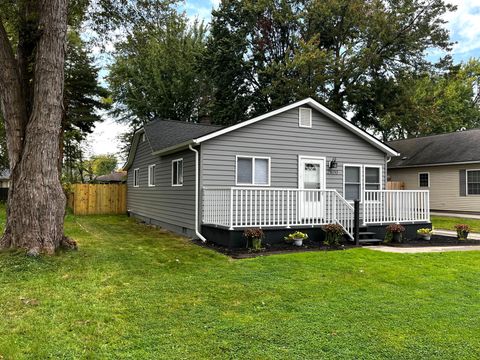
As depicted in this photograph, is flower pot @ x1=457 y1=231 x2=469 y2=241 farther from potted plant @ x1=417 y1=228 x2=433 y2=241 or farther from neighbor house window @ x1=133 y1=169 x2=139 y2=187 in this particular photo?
neighbor house window @ x1=133 y1=169 x2=139 y2=187

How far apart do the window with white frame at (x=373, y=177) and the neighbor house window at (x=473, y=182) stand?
8216 mm

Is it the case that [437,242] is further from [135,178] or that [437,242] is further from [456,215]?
[135,178]

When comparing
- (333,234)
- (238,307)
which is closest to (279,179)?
(333,234)

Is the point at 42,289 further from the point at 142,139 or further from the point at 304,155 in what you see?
the point at 142,139

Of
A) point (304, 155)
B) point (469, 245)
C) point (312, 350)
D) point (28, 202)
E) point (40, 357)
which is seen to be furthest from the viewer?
point (304, 155)

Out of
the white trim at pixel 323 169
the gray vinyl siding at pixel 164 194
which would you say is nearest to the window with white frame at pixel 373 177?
the white trim at pixel 323 169

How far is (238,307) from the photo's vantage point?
424 cm

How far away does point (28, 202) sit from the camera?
6.70m

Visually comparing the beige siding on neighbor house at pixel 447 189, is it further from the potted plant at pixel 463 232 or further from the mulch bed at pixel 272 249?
the mulch bed at pixel 272 249

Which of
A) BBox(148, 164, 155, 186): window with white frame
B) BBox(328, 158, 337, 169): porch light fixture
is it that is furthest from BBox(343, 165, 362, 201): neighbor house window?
BBox(148, 164, 155, 186): window with white frame

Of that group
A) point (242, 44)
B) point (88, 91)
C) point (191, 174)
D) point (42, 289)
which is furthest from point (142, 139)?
point (42, 289)

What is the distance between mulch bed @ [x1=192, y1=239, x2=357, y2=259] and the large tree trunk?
340 centimetres

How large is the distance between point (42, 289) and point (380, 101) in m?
20.1

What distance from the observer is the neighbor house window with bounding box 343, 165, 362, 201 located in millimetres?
11680
